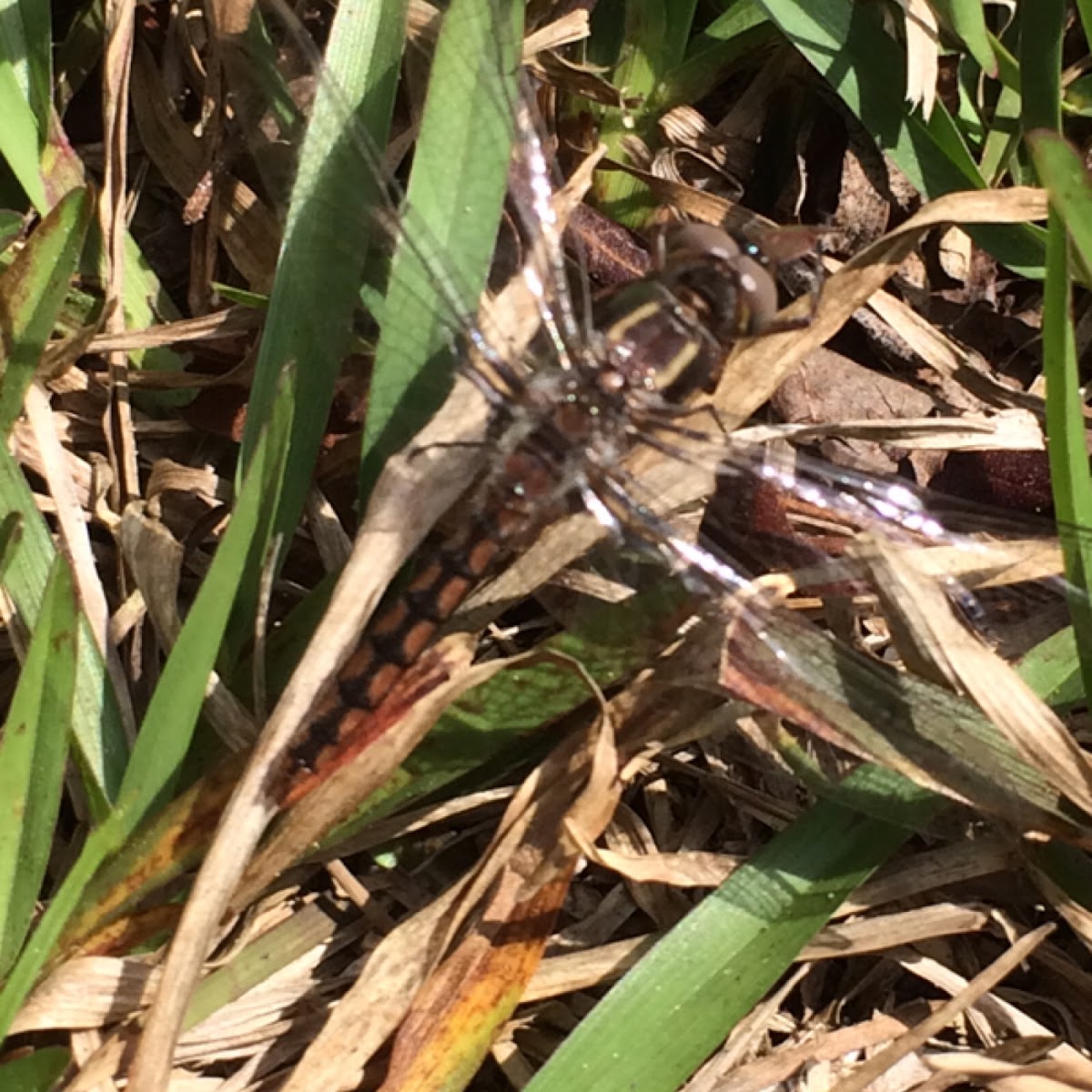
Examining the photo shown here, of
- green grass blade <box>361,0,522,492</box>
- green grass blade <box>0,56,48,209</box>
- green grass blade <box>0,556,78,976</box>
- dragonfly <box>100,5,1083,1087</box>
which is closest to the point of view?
green grass blade <box>0,556,78,976</box>

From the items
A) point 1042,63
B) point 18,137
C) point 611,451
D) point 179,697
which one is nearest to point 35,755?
point 179,697

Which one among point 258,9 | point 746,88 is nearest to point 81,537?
point 258,9

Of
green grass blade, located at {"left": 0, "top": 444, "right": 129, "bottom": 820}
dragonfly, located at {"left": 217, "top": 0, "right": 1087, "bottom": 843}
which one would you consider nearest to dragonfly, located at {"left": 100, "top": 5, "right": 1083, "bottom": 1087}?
dragonfly, located at {"left": 217, "top": 0, "right": 1087, "bottom": 843}

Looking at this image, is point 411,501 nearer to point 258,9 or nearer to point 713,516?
point 713,516

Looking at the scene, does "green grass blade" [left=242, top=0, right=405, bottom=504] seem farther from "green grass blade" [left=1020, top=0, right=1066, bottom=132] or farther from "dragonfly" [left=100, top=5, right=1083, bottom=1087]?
"green grass blade" [left=1020, top=0, right=1066, bottom=132]

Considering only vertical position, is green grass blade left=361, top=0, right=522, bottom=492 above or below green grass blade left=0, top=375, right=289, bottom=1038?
above

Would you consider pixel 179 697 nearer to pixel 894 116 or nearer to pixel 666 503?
pixel 666 503

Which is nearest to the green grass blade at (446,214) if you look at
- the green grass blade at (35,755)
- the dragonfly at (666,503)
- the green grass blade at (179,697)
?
the dragonfly at (666,503)
